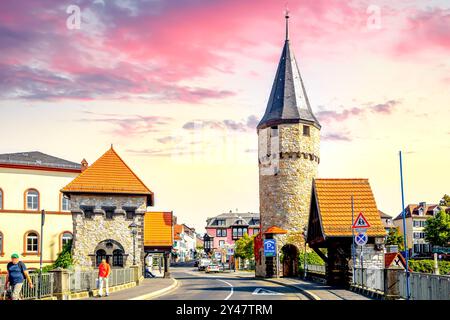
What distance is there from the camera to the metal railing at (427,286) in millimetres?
15664

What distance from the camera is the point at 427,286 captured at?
56.7 feet

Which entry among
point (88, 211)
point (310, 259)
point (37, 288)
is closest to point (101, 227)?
point (88, 211)

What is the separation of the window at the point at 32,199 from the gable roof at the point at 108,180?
193 inches

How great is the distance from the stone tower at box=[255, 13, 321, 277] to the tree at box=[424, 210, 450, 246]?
39263 millimetres

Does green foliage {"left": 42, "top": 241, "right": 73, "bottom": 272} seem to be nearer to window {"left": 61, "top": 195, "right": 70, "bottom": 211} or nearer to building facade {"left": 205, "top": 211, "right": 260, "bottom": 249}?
window {"left": 61, "top": 195, "right": 70, "bottom": 211}

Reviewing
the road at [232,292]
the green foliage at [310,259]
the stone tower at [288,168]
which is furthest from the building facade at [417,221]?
the road at [232,292]

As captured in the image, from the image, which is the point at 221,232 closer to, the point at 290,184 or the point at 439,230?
the point at 439,230

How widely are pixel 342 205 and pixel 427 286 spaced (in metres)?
16.6

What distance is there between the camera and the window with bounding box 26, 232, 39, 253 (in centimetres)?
4931

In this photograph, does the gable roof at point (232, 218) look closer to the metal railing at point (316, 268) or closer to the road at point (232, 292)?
the metal railing at point (316, 268)
